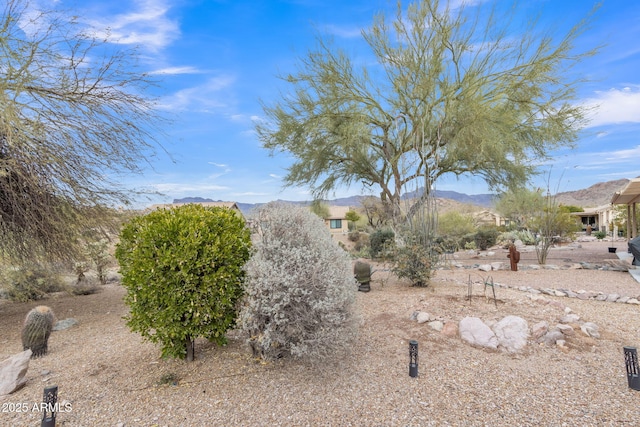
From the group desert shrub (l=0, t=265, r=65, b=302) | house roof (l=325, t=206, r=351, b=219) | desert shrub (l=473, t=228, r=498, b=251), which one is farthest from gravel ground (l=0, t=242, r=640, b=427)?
house roof (l=325, t=206, r=351, b=219)

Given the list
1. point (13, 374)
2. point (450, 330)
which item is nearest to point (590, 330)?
point (450, 330)

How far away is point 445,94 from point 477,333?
866 cm

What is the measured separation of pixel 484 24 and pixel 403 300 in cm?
938

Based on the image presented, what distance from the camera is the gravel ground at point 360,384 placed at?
8.51 ft

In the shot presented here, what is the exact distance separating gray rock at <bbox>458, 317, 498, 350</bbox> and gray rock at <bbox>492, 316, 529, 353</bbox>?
90 millimetres

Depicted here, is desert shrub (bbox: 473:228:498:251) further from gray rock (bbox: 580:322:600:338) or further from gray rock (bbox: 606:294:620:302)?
gray rock (bbox: 580:322:600:338)

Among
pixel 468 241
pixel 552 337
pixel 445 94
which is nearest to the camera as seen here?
pixel 552 337

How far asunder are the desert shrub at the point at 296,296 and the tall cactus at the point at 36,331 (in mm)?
2672

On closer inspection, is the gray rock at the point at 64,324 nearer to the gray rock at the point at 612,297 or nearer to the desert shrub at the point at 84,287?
the desert shrub at the point at 84,287

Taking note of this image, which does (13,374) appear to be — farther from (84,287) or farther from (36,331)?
(84,287)

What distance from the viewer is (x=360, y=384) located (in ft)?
9.91

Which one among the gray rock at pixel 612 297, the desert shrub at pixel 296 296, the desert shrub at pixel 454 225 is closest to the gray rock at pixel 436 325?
the desert shrub at pixel 296 296

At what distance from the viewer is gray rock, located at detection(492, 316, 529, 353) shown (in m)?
3.79

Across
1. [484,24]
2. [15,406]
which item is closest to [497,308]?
[15,406]
